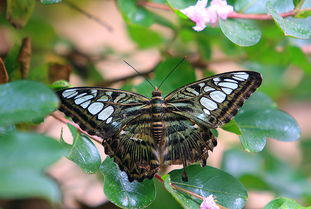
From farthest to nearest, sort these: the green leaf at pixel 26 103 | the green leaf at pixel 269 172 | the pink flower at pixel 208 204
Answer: the green leaf at pixel 269 172 < the pink flower at pixel 208 204 < the green leaf at pixel 26 103

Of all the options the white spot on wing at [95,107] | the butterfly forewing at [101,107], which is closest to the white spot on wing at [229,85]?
the butterfly forewing at [101,107]

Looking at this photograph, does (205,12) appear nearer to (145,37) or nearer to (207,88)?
(207,88)

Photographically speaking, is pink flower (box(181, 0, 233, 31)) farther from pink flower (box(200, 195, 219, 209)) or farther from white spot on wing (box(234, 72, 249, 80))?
pink flower (box(200, 195, 219, 209))

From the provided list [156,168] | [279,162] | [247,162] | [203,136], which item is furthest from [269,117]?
[279,162]

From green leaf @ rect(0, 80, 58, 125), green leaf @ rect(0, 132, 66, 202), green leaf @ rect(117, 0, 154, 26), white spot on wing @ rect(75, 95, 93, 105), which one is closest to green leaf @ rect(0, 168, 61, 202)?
green leaf @ rect(0, 132, 66, 202)

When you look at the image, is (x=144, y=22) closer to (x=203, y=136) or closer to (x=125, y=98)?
(x=125, y=98)

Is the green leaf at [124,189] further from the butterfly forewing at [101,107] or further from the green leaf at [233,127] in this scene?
the green leaf at [233,127]

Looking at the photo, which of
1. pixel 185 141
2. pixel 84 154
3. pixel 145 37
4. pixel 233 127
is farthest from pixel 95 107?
pixel 145 37
